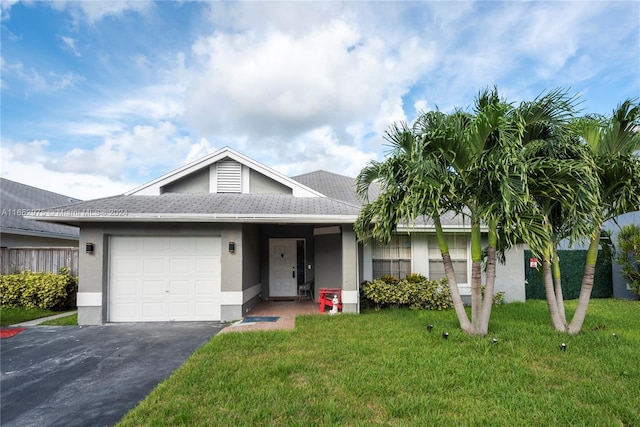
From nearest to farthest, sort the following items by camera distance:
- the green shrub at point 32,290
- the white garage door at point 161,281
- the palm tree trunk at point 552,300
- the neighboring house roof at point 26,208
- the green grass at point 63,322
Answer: the palm tree trunk at point 552,300, the green grass at point 63,322, the white garage door at point 161,281, the green shrub at point 32,290, the neighboring house roof at point 26,208

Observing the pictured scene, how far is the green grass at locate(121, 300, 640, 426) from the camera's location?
3834mm

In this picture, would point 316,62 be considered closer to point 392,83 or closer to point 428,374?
point 392,83

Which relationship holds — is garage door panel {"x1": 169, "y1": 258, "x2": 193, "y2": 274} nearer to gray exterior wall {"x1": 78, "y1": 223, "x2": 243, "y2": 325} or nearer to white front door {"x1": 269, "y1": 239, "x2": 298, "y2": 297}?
gray exterior wall {"x1": 78, "y1": 223, "x2": 243, "y2": 325}

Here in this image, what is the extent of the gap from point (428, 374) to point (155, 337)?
594 centimetres

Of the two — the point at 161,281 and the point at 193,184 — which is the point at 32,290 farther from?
the point at 193,184

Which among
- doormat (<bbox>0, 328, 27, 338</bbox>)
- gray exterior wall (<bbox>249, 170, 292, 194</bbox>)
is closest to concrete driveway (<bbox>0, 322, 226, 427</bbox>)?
doormat (<bbox>0, 328, 27, 338</bbox>)

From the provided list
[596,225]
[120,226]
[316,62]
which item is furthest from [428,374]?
[316,62]

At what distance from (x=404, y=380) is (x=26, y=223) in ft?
51.6

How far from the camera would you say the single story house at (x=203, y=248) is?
895cm

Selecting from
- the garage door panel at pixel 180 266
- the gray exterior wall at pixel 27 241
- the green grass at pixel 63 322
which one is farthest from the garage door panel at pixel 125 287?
the gray exterior wall at pixel 27 241

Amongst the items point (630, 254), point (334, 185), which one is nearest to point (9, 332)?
point (334, 185)

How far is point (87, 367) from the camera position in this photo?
589 centimetres

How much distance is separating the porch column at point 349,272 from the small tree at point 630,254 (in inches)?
426

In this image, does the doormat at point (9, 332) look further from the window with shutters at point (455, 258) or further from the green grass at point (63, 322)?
the window with shutters at point (455, 258)
